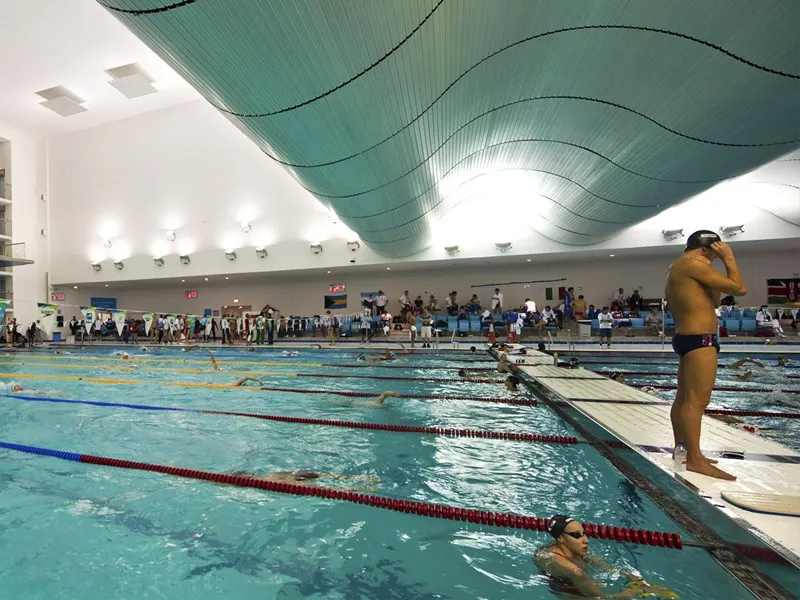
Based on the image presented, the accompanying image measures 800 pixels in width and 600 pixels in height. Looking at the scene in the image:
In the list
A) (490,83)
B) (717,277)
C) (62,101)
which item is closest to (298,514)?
(717,277)

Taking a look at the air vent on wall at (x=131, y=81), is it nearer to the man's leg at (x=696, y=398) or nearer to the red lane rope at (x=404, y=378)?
the red lane rope at (x=404, y=378)

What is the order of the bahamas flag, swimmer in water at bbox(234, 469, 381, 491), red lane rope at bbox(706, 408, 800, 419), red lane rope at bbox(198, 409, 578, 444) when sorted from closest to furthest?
swimmer in water at bbox(234, 469, 381, 491), red lane rope at bbox(198, 409, 578, 444), red lane rope at bbox(706, 408, 800, 419), the bahamas flag

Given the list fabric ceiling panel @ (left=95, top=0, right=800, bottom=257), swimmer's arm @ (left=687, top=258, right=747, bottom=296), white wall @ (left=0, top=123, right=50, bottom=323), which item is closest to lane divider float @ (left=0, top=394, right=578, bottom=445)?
swimmer's arm @ (left=687, top=258, right=747, bottom=296)

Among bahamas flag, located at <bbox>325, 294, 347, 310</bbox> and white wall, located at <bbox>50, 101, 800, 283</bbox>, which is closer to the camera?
white wall, located at <bbox>50, 101, 800, 283</bbox>

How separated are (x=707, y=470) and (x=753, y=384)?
17.3 feet

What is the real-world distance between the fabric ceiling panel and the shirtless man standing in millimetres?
2678

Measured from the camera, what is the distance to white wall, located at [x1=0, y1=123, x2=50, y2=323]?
1995 centimetres

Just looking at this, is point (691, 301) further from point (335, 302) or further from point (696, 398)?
point (335, 302)

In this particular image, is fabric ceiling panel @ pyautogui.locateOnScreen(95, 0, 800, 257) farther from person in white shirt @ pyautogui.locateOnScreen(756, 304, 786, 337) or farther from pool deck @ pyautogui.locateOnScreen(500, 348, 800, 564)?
person in white shirt @ pyautogui.locateOnScreen(756, 304, 786, 337)

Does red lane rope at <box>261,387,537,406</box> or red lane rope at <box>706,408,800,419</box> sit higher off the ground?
red lane rope at <box>261,387,537,406</box>

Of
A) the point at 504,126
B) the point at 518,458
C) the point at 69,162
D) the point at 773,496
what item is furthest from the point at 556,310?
the point at 69,162

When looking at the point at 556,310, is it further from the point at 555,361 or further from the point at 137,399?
the point at 137,399

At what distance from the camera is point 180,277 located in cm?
1866

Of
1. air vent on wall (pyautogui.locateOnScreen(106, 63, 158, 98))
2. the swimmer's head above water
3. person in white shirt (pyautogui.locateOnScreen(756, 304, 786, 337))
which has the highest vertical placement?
air vent on wall (pyautogui.locateOnScreen(106, 63, 158, 98))
